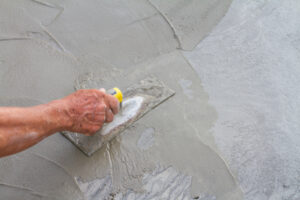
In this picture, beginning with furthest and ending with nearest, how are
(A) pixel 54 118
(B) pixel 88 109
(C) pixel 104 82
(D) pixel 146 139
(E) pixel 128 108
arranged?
(C) pixel 104 82
(E) pixel 128 108
(D) pixel 146 139
(B) pixel 88 109
(A) pixel 54 118

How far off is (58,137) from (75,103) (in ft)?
1.19

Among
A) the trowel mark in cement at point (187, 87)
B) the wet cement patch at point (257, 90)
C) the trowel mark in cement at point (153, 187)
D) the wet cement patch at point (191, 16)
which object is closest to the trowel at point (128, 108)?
the trowel mark in cement at point (187, 87)

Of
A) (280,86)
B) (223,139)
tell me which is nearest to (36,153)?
(223,139)

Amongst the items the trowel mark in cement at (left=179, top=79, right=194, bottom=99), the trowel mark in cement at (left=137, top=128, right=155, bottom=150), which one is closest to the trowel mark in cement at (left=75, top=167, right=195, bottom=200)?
the trowel mark in cement at (left=137, top=128, right=155, bottom=150)

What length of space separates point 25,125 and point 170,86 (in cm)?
116

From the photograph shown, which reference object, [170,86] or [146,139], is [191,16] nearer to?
[170,86]

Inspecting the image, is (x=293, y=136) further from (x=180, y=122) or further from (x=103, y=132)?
(x=103, y=132)

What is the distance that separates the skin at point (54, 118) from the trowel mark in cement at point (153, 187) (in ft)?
1.11

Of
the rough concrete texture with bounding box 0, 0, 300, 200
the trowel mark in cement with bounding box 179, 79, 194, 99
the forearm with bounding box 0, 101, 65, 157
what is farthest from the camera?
the trowel mark in cement with bounding box 179, 79, 194, 99

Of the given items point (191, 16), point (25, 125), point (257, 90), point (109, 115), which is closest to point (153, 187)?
point (109, 115)

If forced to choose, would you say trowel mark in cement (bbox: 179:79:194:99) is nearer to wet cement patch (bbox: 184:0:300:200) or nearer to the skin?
wet cement patch (bbox: 184:0:300:200)

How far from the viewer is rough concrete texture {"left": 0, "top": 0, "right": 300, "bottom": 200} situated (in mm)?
Result: 1745

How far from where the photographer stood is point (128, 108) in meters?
2.03

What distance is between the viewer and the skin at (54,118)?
1314mm
